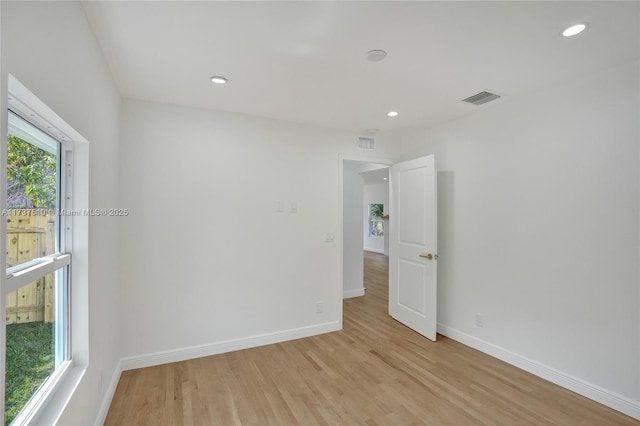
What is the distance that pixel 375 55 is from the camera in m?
2.00

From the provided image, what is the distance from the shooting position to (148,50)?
1.95 metres

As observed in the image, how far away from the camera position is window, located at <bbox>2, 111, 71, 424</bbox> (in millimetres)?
1087

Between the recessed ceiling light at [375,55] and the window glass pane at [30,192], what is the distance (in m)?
1.87

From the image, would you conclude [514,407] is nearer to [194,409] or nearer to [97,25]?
[194,409]

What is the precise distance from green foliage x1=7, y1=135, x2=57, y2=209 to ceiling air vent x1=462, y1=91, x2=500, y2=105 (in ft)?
10.3

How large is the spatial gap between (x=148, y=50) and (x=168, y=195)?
4.33ft

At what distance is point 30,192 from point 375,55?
204 centimetres

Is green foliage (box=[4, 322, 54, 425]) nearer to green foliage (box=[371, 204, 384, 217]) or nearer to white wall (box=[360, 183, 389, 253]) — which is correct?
white wall (box=[360, 183, 389, 253])

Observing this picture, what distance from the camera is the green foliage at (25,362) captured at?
1.07 m

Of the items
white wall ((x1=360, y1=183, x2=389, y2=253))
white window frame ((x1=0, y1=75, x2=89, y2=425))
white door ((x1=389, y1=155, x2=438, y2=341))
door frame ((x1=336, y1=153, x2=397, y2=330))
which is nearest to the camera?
white window frame ((x1=0, y1=75, x2=89, y2=425))

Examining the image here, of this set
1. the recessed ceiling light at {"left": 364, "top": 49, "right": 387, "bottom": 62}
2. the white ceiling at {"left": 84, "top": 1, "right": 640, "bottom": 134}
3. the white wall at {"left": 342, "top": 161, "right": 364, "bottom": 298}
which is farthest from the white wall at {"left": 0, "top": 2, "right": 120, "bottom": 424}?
the white wall at {"left": 342, "top": 161, "right": 364, "bottom": 298}

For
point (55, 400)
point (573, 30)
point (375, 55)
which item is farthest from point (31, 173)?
point (573, 30)

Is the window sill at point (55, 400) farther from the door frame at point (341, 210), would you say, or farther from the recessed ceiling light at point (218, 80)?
the door frame at point (341, 210)

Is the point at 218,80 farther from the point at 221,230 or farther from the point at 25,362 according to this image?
the point at 25,362
